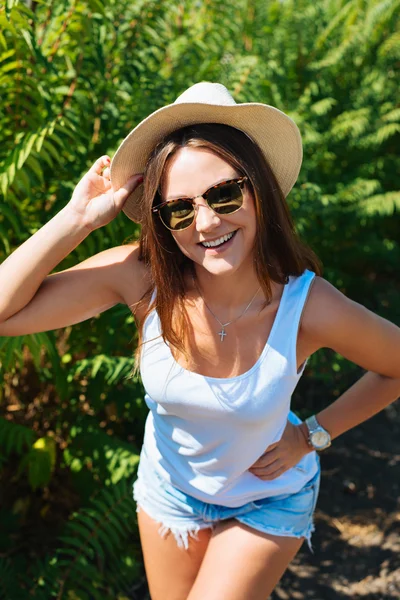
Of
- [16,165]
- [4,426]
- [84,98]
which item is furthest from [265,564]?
[84,98]

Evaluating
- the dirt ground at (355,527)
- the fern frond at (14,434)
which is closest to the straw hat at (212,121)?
the fern frond at (14,434)

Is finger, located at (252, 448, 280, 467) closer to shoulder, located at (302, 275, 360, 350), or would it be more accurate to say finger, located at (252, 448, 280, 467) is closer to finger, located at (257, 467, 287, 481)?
finger, located at (257, 467, 287, 481)

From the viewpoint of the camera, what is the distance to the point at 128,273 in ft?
6.73

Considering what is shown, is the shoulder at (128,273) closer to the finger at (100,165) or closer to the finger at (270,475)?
the finger at (100,165)

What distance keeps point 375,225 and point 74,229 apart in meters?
4.20

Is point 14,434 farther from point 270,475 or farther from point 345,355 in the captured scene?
point 345,355

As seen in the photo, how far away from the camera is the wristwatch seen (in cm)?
225

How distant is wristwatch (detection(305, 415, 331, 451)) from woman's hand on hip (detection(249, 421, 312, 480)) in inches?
0.9

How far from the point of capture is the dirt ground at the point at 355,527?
3414 millimetres

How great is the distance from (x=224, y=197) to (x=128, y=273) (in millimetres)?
420

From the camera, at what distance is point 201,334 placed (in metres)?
2.05

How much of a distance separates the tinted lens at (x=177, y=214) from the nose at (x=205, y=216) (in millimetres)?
25

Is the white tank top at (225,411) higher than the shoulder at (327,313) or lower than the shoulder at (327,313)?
lower

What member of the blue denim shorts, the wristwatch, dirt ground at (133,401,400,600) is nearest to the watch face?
the wristwatch
